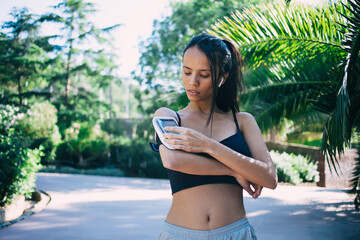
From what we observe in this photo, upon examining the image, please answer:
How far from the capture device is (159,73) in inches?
781

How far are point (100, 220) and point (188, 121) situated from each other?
15.2 feet

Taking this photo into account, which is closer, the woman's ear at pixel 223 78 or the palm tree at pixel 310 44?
the woman's ear at pixel 223 78

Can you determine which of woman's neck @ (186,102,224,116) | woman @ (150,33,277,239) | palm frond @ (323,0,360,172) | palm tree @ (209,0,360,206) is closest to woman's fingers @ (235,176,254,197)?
woman @ (150,33,277,239)

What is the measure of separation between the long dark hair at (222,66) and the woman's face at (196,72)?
0.8 inches

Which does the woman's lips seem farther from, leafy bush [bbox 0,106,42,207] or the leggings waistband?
leafy bush [bbox 0,106,42,207]

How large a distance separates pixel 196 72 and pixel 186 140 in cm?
33

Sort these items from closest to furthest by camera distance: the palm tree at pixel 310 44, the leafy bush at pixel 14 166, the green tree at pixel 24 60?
the palm tree at pixel 310 44 < the leafy bush at pixel 14 166 < the green tree at pixel 24 60

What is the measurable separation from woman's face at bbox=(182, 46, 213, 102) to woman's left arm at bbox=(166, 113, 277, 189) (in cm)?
26

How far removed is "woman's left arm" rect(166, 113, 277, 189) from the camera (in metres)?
1.48

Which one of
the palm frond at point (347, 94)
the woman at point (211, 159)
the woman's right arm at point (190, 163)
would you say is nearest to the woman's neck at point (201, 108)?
the woman at point (211, 159)

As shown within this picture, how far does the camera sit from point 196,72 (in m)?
1.62

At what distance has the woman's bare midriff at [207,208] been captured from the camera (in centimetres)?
157

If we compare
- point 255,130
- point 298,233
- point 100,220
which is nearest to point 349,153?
point 298,233

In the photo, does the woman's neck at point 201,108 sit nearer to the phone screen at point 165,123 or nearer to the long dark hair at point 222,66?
the long dark hair at point 222,66
